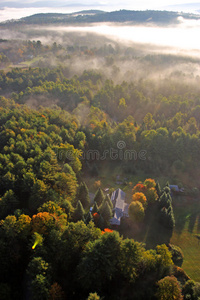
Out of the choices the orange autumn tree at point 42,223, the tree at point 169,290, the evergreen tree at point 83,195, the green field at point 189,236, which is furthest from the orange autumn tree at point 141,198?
the orange autumn tree at point 42,223

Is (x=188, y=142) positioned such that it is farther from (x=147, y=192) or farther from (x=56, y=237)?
(x=56, y=237)

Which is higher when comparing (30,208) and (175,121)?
(175,121)

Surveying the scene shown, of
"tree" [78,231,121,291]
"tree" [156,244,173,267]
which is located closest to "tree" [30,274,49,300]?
"tree" [78,231,121,291]

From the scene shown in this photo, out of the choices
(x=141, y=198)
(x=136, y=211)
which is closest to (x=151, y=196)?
(x=141, y=198)

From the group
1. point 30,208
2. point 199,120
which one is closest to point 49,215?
point 30,208

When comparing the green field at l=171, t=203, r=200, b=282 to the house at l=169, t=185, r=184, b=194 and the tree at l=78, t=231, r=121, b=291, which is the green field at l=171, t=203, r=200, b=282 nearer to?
the house at l=169, t=185, r=184, b=194

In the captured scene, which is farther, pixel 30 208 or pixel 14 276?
pixel 30 208

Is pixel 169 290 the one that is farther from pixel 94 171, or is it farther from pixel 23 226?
pixel 94 171
